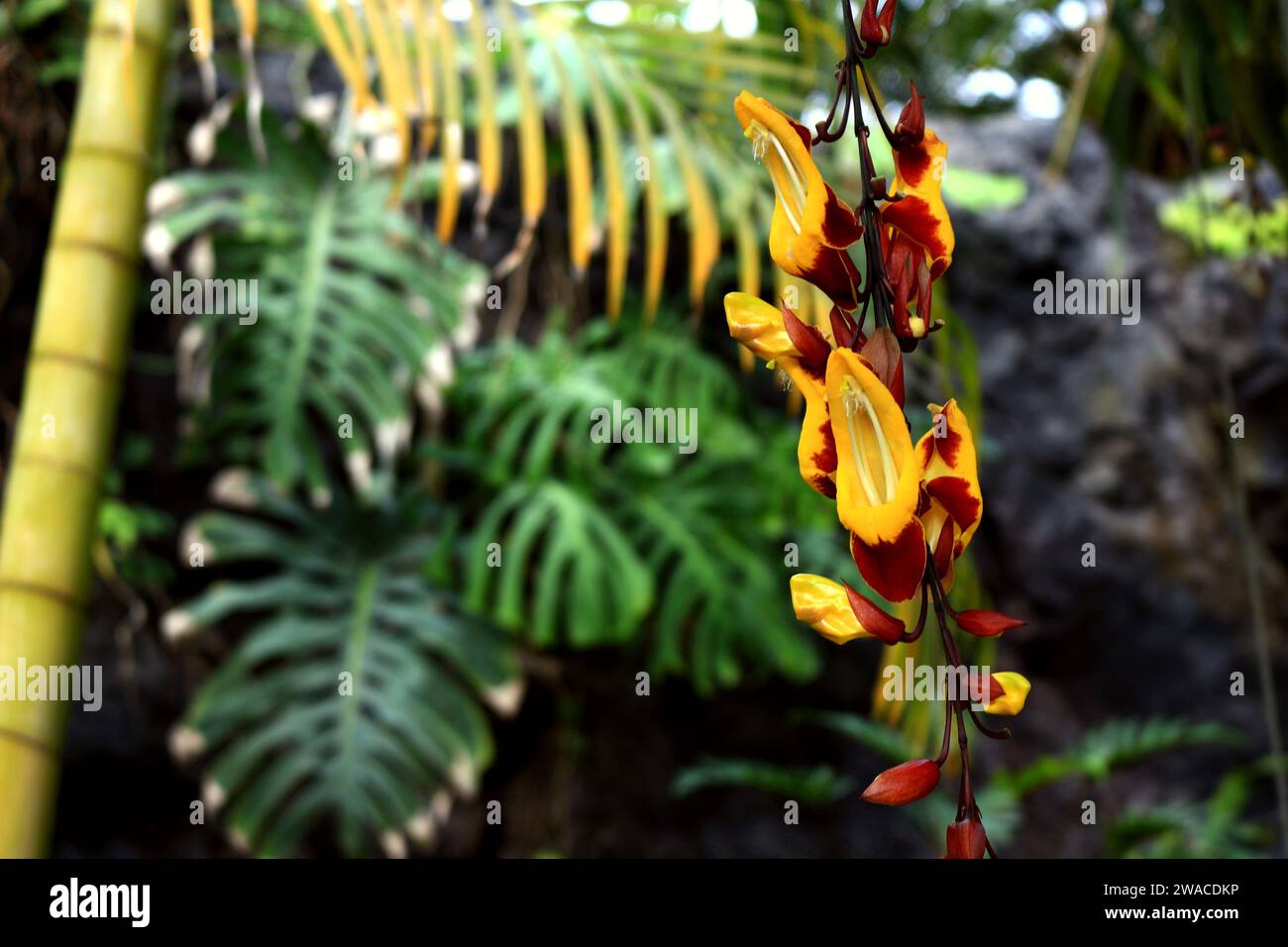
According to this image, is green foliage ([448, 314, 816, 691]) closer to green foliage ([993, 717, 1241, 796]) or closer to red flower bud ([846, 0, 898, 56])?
green foliage ([993, 717, 1241, 796])

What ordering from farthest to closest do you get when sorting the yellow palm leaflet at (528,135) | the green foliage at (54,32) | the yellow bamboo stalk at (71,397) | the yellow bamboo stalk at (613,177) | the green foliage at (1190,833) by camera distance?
the green foliage at (54,32), the green foliage at (1190,833), the yellow bamboo stalk at (613,177), the yellow palm leaflet at (528,135), the yellow bamboo stalk at (71,397)

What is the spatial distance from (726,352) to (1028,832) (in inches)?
52.2

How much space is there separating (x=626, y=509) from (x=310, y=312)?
2.21 feet

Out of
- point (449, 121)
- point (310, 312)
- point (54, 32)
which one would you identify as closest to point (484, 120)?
point (449, 121)

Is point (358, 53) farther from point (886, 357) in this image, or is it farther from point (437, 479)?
point (437, 479)

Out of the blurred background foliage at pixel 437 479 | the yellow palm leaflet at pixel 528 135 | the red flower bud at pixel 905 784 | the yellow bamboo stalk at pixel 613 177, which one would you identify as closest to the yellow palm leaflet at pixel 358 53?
the yellow palm leaflet at pixel 528 135

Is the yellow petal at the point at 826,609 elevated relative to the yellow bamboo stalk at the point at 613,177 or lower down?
lower down

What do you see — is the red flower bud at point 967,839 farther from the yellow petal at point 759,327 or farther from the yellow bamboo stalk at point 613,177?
the yellow bamboo stalk at point 613,177

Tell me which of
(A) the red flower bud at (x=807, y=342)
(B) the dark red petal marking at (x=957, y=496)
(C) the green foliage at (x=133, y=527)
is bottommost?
(B) the dark red petal marking at (x=957, y=496)

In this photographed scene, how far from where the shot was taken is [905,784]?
20cm

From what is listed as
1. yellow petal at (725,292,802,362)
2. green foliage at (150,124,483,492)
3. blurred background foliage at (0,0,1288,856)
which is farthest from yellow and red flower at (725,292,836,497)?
green foliage at (150,124,483,492)

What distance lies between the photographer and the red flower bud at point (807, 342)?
21 centimetres
